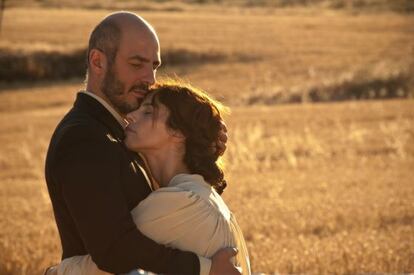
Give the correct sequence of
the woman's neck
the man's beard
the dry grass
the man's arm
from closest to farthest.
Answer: the man's arm < the woman's neck < the man's beard < the dry grass

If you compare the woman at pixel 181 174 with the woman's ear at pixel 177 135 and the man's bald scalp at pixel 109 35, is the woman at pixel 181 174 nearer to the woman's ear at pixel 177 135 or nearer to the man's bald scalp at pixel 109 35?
the woman's ear at pixel 177 135

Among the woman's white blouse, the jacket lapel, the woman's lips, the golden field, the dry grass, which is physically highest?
the woman's lips

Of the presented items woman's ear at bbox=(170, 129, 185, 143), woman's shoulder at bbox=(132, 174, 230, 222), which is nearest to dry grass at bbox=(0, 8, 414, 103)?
woman's ear at bbox=(170, 129, 185, 143)

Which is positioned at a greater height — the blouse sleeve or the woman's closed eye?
the woman's closed eye

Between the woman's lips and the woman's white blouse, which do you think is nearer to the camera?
the woman's white blouse

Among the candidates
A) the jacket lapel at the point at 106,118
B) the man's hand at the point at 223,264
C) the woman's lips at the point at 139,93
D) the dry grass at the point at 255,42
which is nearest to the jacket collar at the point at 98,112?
the jacket lapel at the point at 106,118

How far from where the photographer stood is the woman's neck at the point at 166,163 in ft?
15.2

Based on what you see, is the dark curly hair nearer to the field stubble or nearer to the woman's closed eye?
the woman's closed eye

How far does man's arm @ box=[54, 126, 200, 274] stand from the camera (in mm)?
4180

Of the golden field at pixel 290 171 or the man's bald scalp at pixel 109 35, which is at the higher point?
the man's bald scalp at pixel 109 35

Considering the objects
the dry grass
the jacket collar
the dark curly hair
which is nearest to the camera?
the dark curly hair

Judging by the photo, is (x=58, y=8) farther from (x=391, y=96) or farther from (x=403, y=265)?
(x=403, y=265)

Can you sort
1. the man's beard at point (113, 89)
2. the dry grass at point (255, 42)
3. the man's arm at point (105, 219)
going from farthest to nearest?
the dry grass at point (255, 42)
the man's beard at point (113, 89)
the man's arm at point (105, 219)

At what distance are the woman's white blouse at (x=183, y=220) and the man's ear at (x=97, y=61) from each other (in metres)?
0.84
